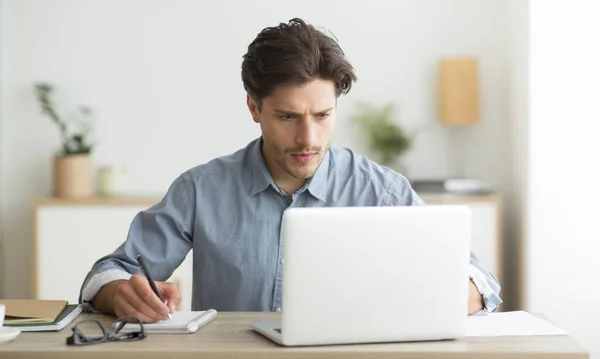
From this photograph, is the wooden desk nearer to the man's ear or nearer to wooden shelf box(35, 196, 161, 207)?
the man's ear

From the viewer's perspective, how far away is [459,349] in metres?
1.87

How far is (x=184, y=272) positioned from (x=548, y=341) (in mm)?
2900

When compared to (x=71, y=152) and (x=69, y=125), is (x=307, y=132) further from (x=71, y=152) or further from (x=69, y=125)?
(x=69, y=125)

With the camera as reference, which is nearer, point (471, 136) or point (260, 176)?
point (260, 176)

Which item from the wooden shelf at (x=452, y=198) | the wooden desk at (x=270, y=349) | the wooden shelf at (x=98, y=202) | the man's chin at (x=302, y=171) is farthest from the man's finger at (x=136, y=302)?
the wooden shelf at (x=452, y=198)

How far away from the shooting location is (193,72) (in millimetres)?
4992

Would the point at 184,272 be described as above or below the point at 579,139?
below

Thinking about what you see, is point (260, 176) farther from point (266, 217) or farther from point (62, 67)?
point (62, 67)

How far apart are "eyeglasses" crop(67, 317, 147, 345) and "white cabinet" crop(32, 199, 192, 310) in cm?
261

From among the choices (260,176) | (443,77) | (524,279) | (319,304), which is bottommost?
(524,279)

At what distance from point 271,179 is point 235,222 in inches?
6.2

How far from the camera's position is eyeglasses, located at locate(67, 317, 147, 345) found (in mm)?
1904

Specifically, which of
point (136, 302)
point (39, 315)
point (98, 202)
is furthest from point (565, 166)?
point (39, 315)

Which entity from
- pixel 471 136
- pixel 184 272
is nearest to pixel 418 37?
pixel 471 136
